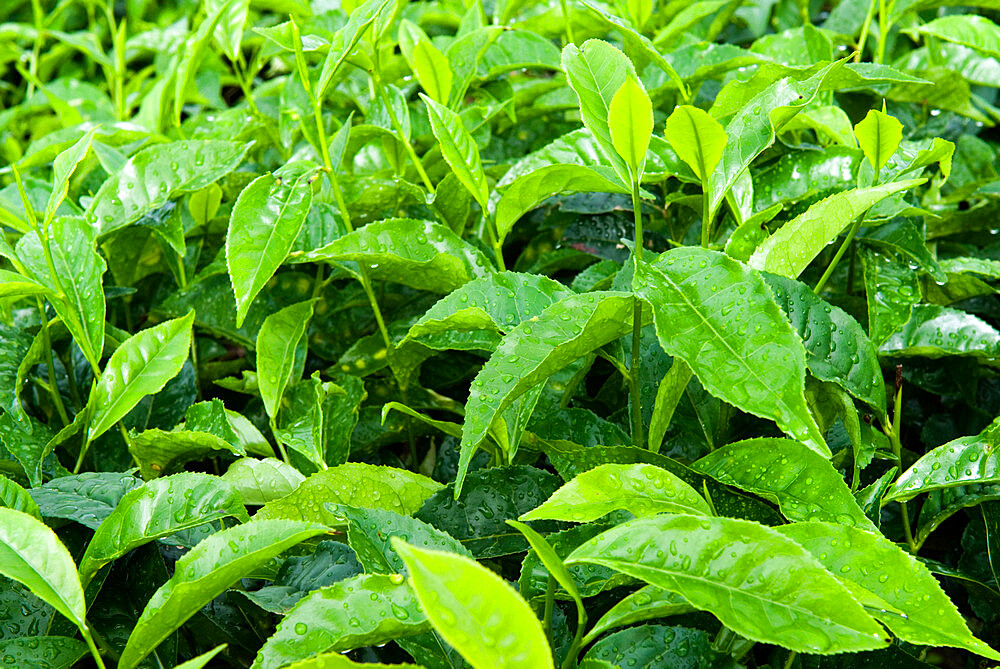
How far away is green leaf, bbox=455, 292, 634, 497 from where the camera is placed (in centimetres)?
76

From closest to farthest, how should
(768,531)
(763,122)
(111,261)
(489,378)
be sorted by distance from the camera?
(768,531)
(489,378)
(763,122)
(111,261)

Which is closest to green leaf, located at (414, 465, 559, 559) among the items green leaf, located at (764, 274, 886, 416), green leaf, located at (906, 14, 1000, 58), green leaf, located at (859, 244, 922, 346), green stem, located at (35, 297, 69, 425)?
green leaf, located at (764, 274, 886, 416)

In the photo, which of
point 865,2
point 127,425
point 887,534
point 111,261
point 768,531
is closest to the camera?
point 768,531

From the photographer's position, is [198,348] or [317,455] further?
[198,348]

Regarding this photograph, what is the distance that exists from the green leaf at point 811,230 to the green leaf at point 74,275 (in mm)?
804

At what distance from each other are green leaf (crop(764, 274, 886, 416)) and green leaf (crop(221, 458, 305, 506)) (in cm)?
59

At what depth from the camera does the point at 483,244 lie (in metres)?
1.25

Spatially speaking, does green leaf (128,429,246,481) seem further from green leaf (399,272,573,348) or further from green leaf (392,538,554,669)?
green leaf (392,538,554,669)

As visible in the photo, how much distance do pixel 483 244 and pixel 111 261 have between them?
A: 23.9 inches

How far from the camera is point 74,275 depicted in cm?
113

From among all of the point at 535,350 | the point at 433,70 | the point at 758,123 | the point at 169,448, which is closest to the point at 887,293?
the point at 758,123

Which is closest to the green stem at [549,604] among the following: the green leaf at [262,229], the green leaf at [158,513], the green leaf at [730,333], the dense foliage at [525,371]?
the dense foliage at [525,371]

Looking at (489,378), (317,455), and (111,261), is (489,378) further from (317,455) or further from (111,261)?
(111,261)

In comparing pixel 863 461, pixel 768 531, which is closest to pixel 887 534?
pixel 863 461
